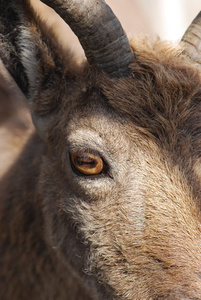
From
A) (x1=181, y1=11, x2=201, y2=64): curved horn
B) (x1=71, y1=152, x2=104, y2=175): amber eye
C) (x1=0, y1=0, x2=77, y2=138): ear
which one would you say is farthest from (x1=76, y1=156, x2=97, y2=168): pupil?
(x1=181, y1=11, x2=201, y2=64): curved horn

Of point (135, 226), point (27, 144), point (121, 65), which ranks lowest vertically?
point (135, 226)

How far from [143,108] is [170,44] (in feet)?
2.79

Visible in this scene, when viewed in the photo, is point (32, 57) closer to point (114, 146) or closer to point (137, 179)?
point (114, 146)

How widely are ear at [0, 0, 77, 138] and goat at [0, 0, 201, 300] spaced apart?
0.03 ft

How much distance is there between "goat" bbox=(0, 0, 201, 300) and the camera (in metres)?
3.56

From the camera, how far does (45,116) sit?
4.54m

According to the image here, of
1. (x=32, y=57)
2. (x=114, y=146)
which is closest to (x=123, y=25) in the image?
(x=32, y=57)

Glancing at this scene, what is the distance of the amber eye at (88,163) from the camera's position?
12.6 ft

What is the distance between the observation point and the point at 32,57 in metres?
4.32

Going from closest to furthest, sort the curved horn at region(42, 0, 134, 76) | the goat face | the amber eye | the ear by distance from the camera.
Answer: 1. the goat face
2. the curved horn at region(42, 0, 134, 76)
3. the amber eye
4. the ear

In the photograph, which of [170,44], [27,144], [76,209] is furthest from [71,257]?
[170,44]

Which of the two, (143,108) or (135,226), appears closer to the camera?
(135,226)

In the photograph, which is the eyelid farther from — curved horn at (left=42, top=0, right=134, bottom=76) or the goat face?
curved horn at (left=42, top=0, right=134, bottom=76)

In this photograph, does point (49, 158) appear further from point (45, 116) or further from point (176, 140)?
point (176, 140)
